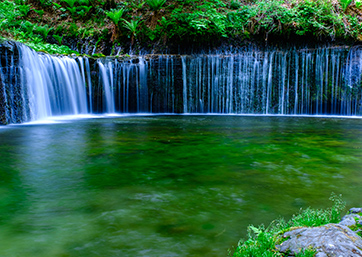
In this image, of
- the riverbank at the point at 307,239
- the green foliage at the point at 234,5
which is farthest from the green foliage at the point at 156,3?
the riverbank at the point at 307,239

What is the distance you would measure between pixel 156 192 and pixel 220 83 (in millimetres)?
13791

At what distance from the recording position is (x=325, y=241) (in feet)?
5.34

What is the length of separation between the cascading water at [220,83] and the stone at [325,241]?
1325 centimetres

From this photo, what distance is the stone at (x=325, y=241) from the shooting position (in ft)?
5.08

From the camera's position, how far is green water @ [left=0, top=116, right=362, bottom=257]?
2.03 m

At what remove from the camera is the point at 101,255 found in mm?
1836

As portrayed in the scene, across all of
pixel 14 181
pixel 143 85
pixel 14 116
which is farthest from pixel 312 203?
pixel 143 85

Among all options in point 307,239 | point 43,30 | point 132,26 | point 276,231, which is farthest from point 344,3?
point 307,239

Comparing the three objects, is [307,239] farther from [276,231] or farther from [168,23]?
[168,23]

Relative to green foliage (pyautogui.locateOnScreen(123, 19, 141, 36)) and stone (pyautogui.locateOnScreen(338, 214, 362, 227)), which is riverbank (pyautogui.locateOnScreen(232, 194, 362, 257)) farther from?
green foliage (pyautogui.locateOnScreen(123, 19, 141, 36))

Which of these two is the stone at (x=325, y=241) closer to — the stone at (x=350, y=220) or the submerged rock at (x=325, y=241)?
the submerged rock at (x=325, y=241)

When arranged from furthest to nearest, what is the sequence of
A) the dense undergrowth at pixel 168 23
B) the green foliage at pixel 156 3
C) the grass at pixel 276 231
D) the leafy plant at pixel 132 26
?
1. the green foliage at pixel 156 3
2. the leafy plant at pixel 132 26
3. the dense undergrowth at pixel 168 23
4. the grass at pixel 276 231

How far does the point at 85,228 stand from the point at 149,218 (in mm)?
515

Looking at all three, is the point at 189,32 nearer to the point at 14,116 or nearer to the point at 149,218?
the point at 14,116
